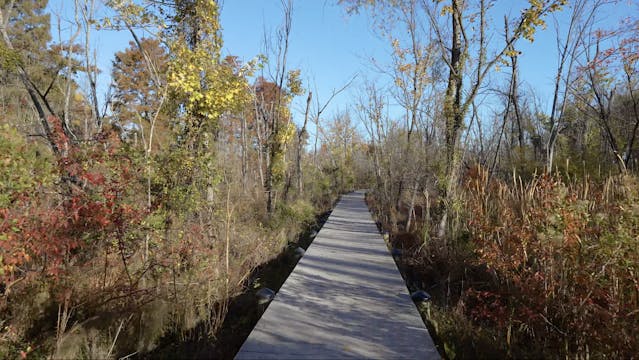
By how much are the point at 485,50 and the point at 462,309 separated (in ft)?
16.0

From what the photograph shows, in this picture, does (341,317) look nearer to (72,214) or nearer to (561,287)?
(561,287)

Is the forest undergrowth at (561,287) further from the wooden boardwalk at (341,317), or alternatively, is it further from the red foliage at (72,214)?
the red foliage at (72,214)

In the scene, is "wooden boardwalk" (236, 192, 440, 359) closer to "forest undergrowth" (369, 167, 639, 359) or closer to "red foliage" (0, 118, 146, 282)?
"forest undergrowth" (369, 167, 639, 359)

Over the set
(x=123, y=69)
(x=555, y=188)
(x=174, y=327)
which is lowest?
(x=174, y=327)

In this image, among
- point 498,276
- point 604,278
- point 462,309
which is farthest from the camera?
point 498,276

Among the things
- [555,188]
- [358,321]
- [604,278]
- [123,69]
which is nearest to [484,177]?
[555,188]

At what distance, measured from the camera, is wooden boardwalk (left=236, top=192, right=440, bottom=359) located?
2844 millimetres

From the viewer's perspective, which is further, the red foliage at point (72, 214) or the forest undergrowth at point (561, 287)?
the red foliage at point (72, 214)

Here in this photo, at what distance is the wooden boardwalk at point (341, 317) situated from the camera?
9.33 ft

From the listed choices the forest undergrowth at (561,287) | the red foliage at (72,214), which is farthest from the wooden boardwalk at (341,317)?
the red foliage at (72,214)

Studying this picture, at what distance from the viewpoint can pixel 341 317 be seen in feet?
11.5

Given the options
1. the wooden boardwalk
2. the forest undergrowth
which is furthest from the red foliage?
the forest undergrowth

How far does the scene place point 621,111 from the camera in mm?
15648

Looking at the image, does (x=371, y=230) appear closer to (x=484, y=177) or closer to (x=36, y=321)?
(x=484, y=177)
